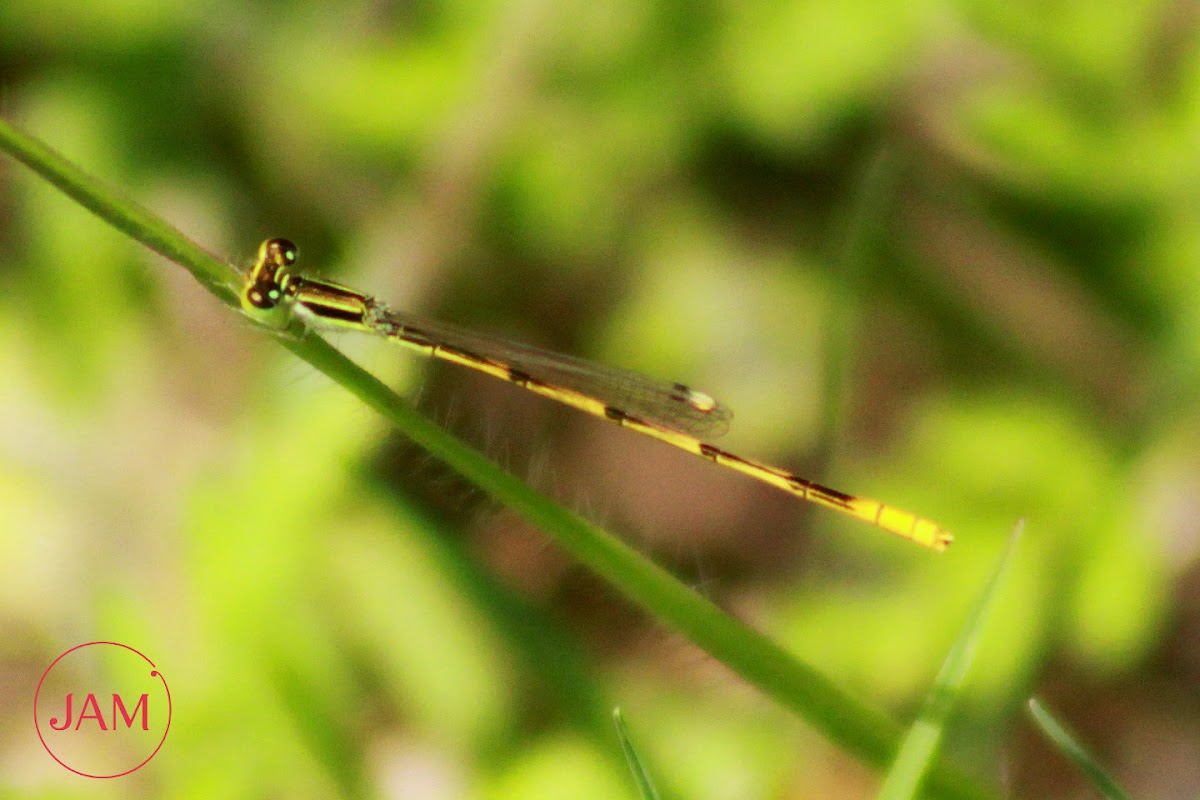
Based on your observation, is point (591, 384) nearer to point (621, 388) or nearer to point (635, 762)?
point (621, 388)

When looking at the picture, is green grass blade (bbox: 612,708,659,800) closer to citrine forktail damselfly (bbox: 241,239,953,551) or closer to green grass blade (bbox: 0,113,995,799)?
green grass blade (bbox: 0,113,995,799)

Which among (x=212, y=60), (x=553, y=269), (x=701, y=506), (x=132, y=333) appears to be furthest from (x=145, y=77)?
(x=701, y=506)

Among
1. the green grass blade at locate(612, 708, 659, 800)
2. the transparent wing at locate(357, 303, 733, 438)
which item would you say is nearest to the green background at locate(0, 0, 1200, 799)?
the transparent wing at locate(357, 303, 733, 438)

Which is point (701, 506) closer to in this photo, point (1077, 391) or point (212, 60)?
point (1077, 391)
